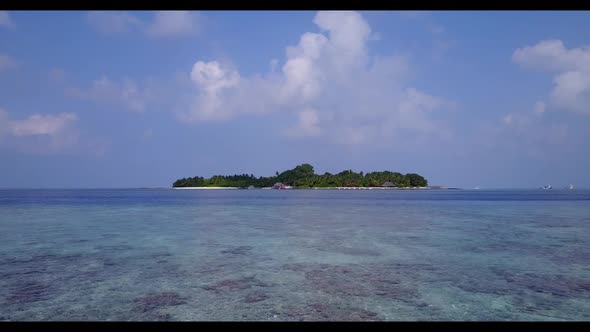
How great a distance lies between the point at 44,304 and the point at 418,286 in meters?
9.08

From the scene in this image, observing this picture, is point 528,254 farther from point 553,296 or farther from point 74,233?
point 74,233

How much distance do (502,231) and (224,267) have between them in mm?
18172

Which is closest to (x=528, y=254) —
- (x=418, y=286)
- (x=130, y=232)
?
(x=418, y=286)

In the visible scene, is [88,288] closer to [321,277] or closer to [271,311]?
[271,311]

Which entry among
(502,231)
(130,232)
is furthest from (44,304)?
(502,231)

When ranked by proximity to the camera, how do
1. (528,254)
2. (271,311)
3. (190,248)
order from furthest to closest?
(190,248)
(528,254)
(271,311)

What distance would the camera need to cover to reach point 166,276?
35.8ft

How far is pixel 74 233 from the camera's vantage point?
21000mm
